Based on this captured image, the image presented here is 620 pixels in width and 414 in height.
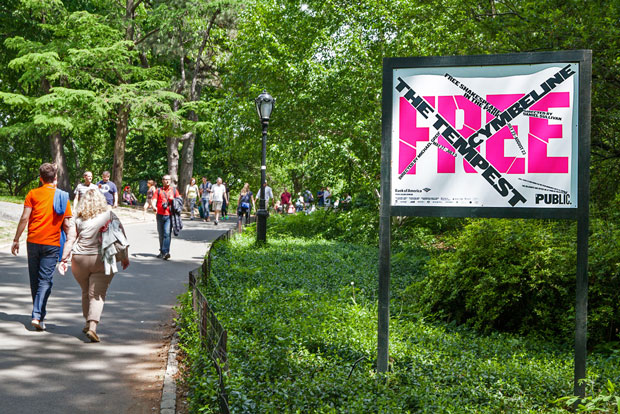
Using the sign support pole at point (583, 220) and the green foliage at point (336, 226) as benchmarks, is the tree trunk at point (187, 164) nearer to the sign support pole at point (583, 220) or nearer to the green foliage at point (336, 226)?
the green foliage at point (336, 226)

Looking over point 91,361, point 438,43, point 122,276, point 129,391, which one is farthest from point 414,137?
point 438,43

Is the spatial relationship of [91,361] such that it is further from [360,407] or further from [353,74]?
[353,74]

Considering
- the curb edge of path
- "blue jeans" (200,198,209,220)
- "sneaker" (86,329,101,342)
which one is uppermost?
"blue jeans" (200,198,209,220)

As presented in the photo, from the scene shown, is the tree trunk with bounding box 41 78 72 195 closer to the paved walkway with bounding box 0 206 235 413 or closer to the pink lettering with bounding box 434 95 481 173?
the paved walkway with bounding box 0 206 235 413

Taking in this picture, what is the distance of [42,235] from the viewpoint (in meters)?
7.73

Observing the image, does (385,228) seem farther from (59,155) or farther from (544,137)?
(59,155)

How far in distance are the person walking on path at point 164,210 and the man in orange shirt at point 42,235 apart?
6.39 m

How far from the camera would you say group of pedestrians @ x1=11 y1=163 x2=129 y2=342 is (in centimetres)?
738

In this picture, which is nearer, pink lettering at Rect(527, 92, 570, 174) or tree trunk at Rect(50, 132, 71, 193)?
pink lettering at Rect(527, 92, 570, 174)

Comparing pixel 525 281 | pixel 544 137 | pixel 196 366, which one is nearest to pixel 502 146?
pixel 544 137

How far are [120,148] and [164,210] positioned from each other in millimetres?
20732

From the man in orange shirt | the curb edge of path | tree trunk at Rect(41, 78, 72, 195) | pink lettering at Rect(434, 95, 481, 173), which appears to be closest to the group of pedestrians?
the man in orange shirt

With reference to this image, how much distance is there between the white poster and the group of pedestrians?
12.0ft

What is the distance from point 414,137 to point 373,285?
544cm
